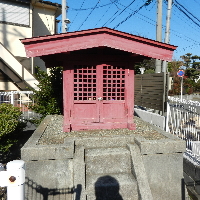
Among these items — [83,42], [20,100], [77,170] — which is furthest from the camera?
[20,100]

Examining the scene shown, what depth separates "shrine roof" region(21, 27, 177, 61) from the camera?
4.84 m

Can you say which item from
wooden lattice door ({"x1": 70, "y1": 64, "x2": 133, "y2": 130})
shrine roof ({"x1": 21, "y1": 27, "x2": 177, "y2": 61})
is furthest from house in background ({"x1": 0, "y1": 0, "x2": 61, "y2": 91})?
shrine roof ({"x1": 21, "y1": 27, "x2": 177, "y2": 61})

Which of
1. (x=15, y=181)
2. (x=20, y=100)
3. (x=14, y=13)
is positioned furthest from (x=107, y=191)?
(x=14, y=13)

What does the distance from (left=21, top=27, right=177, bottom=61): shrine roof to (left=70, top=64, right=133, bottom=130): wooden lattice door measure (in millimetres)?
835

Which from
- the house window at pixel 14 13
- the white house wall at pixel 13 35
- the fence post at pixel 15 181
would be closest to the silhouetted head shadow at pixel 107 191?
the fence post at pixel 15 181

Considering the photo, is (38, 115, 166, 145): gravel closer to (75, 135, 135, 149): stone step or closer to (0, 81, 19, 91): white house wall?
(75, 135, 135, 149): stone step

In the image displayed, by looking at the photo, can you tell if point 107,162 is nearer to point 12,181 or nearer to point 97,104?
point 97,104

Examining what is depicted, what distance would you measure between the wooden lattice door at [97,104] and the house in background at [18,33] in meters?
6.39

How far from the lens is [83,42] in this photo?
195 inches

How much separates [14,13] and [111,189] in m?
13.3

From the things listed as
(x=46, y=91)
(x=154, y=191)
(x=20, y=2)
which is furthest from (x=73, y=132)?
(x=20, y=2)

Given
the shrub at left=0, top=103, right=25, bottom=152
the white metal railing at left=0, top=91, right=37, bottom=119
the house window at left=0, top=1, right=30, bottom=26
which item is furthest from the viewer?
the house window at left=0, top=1, right=30, bottom=26

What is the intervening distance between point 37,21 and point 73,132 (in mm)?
12413

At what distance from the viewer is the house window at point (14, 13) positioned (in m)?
12.4
